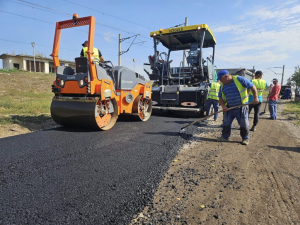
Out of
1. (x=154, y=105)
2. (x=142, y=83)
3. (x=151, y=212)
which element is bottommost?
(x=151, y=212)

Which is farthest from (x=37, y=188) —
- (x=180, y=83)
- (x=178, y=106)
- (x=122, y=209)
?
(x=180, y=83)

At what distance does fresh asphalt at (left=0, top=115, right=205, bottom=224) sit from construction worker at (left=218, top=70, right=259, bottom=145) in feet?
2.90

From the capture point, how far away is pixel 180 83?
7273 mm

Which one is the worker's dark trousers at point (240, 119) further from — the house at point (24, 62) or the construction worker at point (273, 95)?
the house at point (24, 62)

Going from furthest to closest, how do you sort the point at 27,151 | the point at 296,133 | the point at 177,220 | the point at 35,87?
the point at 35,87 < the point at 296,133 < the point at 27,151 < the point at 177,220

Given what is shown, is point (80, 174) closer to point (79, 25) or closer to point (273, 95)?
point (79, 25)

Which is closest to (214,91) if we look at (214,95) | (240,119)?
(214,95)

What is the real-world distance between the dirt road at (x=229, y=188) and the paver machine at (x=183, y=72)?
10.2 ft

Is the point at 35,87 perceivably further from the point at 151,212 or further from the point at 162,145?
the point at 151,212

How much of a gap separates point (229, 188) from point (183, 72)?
5475 millimetres

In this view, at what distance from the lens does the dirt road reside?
1690 millimetres

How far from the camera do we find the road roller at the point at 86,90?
390 centimetres

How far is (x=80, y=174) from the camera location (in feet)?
7.75

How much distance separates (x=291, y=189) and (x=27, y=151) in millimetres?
3435
